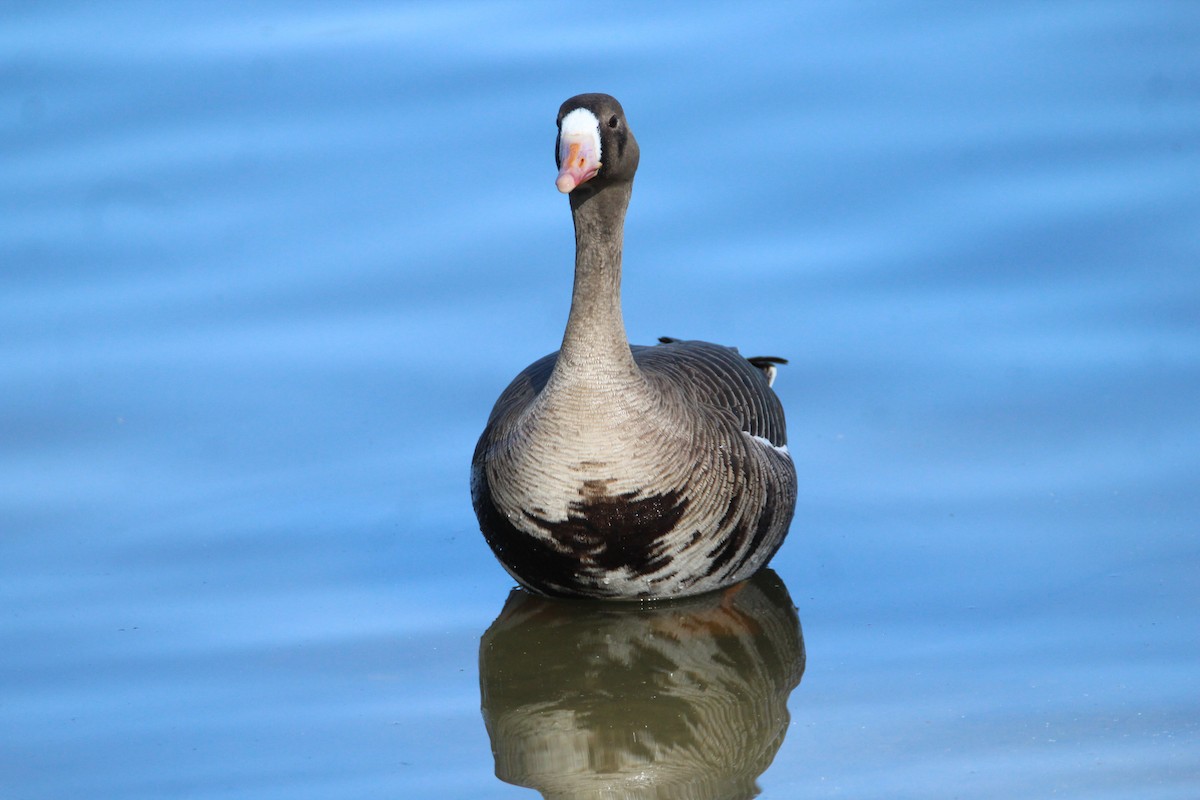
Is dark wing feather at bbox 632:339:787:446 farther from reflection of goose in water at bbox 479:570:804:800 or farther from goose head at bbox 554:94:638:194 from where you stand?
goose head at bbox 554:94:638:194

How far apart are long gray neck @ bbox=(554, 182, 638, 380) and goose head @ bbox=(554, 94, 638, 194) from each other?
157 millimetres

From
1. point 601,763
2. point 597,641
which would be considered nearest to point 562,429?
point 597,641

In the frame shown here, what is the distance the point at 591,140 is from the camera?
724 centimetres

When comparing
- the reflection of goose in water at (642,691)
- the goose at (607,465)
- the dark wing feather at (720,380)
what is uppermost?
the dark wing feather at (720,380)

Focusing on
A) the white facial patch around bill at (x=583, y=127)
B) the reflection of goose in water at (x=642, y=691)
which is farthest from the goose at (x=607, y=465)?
the reflection of goose in water at (x=642, y=691)

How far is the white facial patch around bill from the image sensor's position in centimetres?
724

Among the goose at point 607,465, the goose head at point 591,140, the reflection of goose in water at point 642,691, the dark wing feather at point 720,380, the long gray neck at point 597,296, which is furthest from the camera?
the dark wing feather at point 720,380

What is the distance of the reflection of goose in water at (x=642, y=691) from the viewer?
21.5ft

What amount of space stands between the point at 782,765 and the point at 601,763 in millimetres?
620

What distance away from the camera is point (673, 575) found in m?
7.66

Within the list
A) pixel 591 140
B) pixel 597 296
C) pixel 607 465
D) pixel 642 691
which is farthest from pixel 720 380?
pixel 642 691

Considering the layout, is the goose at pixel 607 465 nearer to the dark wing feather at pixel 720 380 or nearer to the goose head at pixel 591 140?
the goose head at pixel 591 140

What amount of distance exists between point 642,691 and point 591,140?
2077 mm

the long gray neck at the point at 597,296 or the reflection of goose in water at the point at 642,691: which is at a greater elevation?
the long gray neck at the point at 597,296
